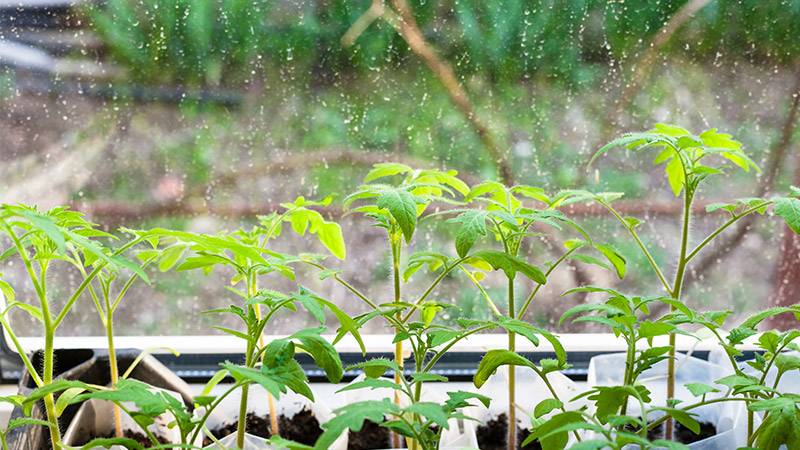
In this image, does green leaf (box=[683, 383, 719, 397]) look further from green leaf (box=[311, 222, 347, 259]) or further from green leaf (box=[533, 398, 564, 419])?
green leaf (box=[311, 222, 347, 259])

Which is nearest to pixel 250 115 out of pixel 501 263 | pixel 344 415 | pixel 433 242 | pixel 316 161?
pixel 316 161

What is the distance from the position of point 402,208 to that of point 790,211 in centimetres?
33

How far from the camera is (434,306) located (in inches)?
31.5

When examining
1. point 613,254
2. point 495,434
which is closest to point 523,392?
point 495,434

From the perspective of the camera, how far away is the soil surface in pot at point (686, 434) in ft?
3.28

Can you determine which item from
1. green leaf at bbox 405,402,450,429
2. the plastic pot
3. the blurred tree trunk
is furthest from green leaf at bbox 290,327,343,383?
the blurred tree trunk

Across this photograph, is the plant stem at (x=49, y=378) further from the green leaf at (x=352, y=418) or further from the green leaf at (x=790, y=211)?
the green leaf at (x=790, y=211)

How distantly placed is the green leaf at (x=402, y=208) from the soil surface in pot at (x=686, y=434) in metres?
0.51

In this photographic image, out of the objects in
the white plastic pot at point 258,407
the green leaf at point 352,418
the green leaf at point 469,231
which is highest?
the green leaf at point 469,231

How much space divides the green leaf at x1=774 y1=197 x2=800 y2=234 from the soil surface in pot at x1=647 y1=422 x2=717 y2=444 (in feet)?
1.29

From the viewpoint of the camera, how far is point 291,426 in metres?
1.05

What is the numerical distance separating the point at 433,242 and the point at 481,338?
0.54ft

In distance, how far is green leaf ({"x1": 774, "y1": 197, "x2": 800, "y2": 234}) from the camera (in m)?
0.69

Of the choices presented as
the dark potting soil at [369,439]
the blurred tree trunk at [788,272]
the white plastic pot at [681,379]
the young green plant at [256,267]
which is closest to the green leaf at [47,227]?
the young green plant at [256,267]
